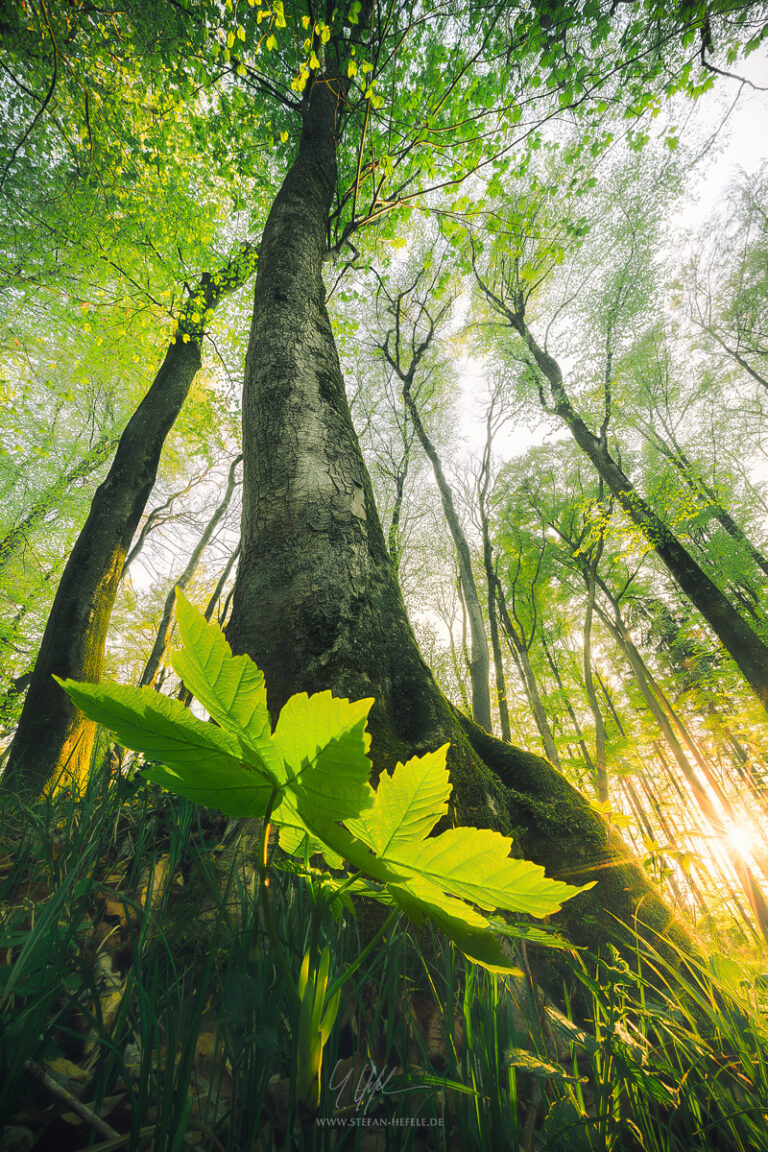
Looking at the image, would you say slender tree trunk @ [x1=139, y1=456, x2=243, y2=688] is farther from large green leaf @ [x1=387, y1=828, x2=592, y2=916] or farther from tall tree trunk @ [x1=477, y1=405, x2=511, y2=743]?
large green leaf @ [x1=387, y1=828, x2=592, y2=916]

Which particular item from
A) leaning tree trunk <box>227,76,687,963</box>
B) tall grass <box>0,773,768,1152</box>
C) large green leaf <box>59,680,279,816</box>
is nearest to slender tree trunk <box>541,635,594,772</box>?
leaning tree trunk <box>227,76,687,963</box>

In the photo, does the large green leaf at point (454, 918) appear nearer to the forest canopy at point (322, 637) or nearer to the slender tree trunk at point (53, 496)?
the forest canopy at point (322, 637)

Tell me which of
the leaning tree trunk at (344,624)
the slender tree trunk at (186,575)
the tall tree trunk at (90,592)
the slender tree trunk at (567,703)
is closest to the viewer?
the leaning tree trunk at (344,624)

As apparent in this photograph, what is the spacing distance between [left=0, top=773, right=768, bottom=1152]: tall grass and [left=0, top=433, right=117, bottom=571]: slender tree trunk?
14.1 metres

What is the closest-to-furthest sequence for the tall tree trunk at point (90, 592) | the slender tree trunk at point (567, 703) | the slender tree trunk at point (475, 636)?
1. the tall tree trunk at point (90, 592)
2. the slender tree trunk at point (475, 636)
3. the slender tree trunk at point (567, 703)

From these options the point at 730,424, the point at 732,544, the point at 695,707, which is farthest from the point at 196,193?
the point at 730,424

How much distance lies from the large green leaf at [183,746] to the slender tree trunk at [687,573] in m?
7.05

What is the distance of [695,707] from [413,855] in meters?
16.5

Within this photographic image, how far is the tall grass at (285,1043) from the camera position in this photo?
1.55 ft

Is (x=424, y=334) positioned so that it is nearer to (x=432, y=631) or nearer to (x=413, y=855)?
(x=432, y=631)

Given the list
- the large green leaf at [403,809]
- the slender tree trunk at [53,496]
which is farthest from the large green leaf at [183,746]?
the slender tree trunk at [53,496]

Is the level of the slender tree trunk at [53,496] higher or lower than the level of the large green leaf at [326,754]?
higher

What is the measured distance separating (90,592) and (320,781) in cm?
434
